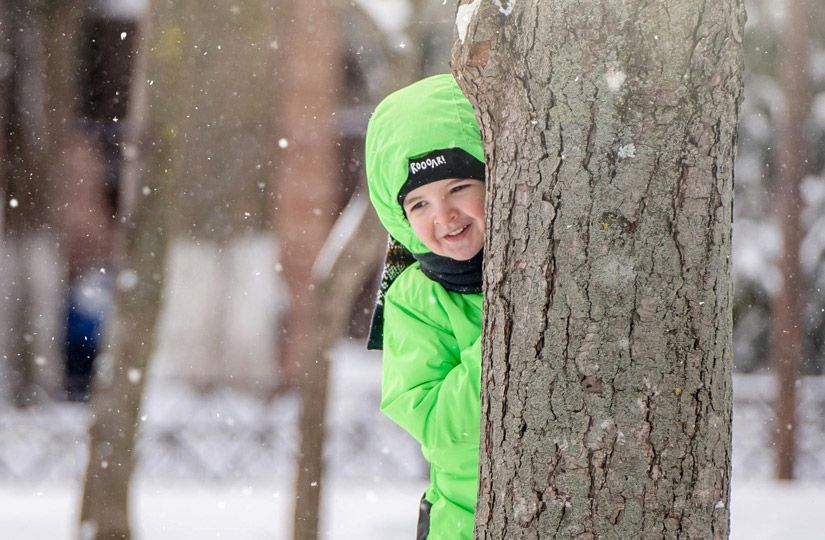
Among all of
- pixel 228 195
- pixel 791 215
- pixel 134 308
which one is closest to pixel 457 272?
pixel 134 308

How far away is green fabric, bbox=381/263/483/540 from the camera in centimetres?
233

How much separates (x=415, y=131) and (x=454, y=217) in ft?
0.80

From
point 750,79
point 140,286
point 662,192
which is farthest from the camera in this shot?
point 750,79

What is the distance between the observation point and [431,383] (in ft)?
7.80

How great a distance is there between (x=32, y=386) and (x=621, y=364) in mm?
13934

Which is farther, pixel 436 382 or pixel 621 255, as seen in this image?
pixel 436 382

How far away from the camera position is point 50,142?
44.3ft

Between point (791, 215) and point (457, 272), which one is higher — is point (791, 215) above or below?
above

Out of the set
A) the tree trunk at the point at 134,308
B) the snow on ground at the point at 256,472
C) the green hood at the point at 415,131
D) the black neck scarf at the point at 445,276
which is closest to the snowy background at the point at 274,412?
the snow on ground at the point at 256,472

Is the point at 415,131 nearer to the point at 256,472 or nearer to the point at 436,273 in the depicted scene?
the point at 436,273

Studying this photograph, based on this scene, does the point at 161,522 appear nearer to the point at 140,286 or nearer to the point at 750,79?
the point at 140,286

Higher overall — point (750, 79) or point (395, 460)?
point (750, 79)

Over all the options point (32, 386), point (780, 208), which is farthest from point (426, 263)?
point (32, 386)

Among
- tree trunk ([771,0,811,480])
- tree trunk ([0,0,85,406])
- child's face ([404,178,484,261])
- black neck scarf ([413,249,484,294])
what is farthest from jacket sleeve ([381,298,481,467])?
tree trunk ([0,0,85,406])
